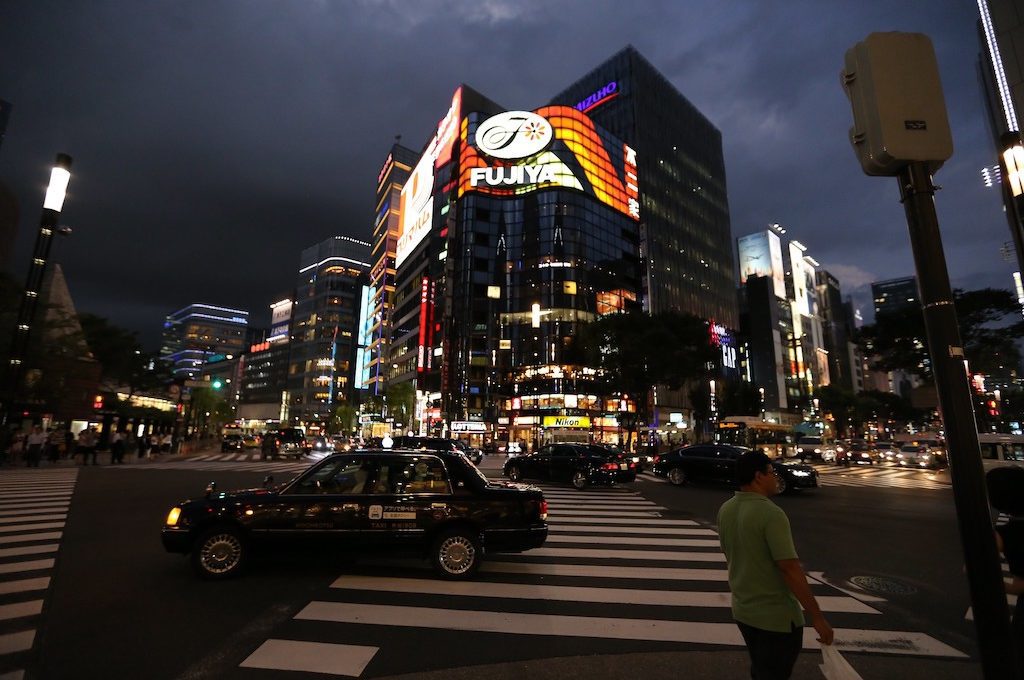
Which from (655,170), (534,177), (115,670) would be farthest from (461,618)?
(655,170)

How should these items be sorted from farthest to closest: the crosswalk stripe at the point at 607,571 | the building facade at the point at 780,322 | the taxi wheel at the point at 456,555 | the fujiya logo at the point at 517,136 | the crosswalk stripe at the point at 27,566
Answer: the building facade at the point at 780,322 → the fujiya logo at the point at 517,136 → the crosswalk stripe at the point at 27,566 → the crosswalk stripe at the point at 607,571 → the taxi wheel at the point at 456,555

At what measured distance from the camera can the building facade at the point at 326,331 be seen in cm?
12781

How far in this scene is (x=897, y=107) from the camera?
280cm

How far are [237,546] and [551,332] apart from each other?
6511cm

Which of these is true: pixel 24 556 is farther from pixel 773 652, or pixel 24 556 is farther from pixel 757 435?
pixel 757 435

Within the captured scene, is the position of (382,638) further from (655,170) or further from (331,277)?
(331,277)

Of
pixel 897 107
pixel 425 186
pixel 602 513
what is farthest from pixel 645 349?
pixel 425 186

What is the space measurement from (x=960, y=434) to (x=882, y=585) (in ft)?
20.4

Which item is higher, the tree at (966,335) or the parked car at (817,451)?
the tree at (966,335)

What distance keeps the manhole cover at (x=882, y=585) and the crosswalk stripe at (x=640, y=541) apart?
2.46m

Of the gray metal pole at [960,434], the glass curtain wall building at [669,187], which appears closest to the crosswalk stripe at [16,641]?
the gray metal pole at [960,434]

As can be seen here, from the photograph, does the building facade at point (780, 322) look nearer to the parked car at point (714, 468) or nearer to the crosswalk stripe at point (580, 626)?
the parked car at point (714, 468)

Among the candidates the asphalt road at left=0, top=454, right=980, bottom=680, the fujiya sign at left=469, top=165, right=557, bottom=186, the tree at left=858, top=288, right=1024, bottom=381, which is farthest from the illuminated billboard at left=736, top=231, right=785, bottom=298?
the asphalt road at left=0, top=454, right=980, bottom=680

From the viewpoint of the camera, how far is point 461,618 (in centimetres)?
554
